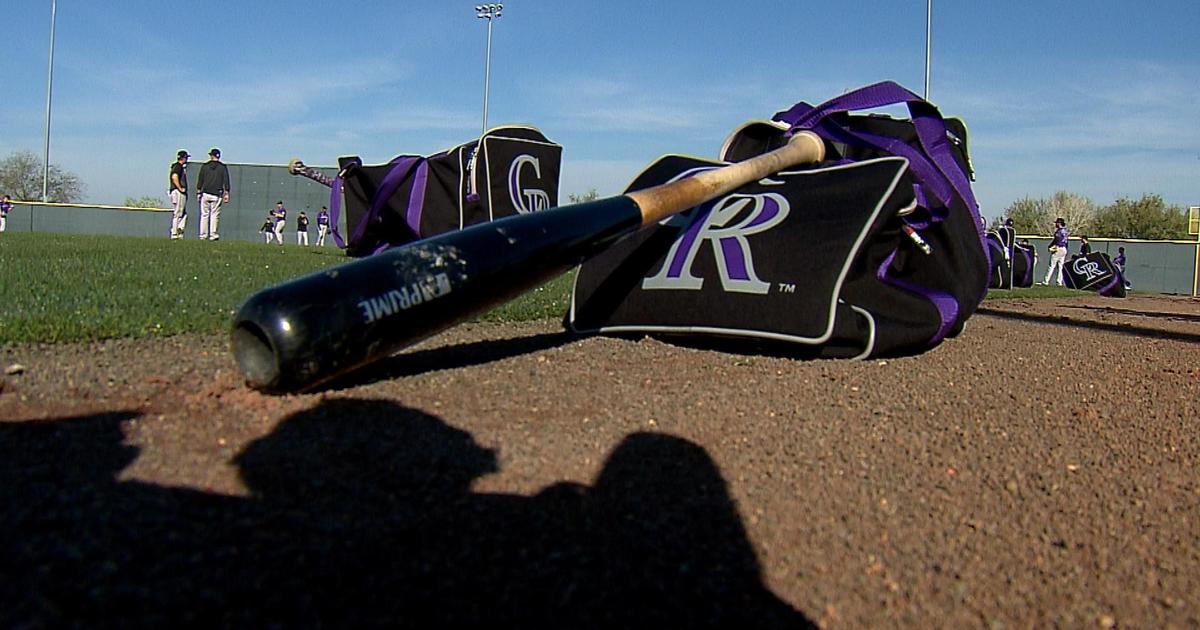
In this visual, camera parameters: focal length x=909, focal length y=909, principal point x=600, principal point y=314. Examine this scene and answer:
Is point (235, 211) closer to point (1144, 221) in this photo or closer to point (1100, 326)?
point (1100, 326)

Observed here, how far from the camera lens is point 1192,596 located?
64.7 inches

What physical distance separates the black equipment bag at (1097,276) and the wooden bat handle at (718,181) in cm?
1276

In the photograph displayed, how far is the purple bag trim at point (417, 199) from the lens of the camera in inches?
309

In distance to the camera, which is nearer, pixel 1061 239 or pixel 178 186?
pixel 178 186

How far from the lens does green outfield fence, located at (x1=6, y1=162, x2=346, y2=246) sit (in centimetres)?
3697

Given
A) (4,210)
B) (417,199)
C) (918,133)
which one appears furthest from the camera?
(4,210)

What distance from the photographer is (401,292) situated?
2420mm

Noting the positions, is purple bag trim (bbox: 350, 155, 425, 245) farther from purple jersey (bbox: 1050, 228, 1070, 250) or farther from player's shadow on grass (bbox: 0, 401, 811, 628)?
purple jersey (bbox: 1050, 228, 1070, 250)

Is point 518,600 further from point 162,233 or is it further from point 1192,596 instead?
point 162,233

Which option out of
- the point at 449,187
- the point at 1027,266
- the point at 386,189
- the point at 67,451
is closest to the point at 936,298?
the point at 67,451

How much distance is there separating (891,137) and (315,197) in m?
35.6

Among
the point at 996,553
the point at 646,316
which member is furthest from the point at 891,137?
the point at 996,553

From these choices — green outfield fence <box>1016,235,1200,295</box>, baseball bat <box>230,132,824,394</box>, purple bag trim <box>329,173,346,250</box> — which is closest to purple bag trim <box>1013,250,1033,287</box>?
purple bag trim <box>329,173,346,250</box>

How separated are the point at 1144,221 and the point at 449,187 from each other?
57.9 meters
